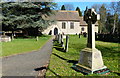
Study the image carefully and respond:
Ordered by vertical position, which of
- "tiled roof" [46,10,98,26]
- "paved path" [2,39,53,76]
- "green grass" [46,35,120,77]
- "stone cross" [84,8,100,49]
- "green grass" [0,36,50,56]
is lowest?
"paved path" [2,39,53,76]

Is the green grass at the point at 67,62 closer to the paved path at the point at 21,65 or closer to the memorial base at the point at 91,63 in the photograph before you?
the memorial base at the point at 91,63

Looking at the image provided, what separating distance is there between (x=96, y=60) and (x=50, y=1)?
24.1 meters

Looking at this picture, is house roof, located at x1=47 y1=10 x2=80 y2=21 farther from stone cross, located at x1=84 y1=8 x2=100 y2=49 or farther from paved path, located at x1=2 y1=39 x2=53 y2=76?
stone cross, located at x1=84 y1=8 x2=100 y2=49

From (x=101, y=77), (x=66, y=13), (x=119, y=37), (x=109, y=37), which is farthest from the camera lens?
(x=66, y=13)

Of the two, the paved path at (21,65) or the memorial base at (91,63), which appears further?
the paved path at (21,65)

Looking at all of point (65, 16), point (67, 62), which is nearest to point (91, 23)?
point (67, 62)

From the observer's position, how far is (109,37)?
20.8 m

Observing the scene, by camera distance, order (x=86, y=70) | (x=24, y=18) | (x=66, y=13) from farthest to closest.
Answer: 1. (x=66, y=13)
2. (x=24, y=18)
3. (x=86, y=70)

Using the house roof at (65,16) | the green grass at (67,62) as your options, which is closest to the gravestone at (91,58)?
the green grass at (67,62)

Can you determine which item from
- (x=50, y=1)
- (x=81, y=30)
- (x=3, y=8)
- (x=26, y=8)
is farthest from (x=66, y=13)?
(x=3, y=8)

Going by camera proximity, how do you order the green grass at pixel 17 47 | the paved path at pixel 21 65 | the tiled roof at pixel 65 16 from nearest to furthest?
1. the paved path at pixel 21 65
2. the green grass at pixel 17 47
3. the tiled roof at pixel 65 16

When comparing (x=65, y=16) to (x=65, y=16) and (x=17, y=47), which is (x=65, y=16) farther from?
(x=17, y=47)

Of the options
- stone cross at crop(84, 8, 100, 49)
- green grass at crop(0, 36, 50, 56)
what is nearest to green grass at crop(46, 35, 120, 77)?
stone cross at crop(84, 8, 100, 49)

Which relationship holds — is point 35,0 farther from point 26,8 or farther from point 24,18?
point 24,18
